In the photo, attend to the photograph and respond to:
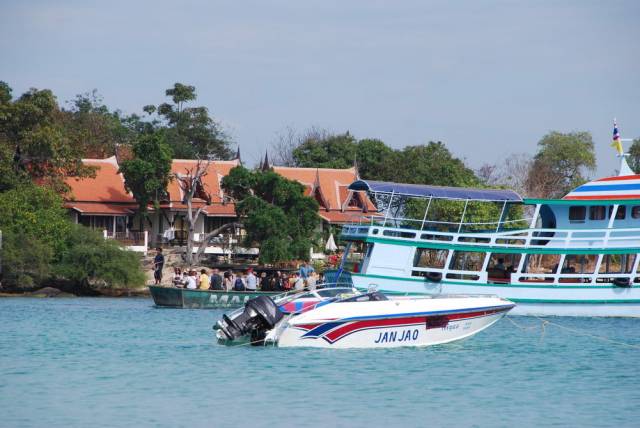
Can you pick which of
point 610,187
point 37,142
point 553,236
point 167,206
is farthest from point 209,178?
point 610,187

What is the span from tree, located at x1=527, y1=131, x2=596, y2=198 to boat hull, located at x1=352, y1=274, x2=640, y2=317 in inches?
1633

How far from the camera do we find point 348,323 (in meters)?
24.3

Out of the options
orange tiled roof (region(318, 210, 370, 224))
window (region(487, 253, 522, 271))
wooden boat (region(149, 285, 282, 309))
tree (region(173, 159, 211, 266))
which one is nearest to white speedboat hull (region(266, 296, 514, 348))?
window (region(487, 253, 522, 271))

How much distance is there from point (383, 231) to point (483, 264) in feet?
10.4

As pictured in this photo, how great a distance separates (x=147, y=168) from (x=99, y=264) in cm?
904

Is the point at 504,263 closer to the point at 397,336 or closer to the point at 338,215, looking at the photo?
the point at 397,336

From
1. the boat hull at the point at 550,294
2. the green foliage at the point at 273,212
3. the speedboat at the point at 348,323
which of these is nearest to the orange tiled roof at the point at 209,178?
the green foliage at the point at 273,212

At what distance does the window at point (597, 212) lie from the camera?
114ft

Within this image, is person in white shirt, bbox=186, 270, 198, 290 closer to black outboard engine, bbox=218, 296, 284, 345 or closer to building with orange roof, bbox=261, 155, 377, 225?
black outboard engine, bbox=218, 296, 284, 345

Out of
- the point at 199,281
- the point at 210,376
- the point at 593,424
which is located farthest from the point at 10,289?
the point at 593,424

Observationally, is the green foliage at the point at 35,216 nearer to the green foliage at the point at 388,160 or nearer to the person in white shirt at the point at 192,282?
the person in white shirt at the point at 192,282

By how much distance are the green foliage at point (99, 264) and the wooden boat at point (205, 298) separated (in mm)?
10258

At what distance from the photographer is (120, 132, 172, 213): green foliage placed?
56094 millimetres

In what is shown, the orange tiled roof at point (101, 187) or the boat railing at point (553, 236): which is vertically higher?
the orange tiled roof at point (101, 187)
